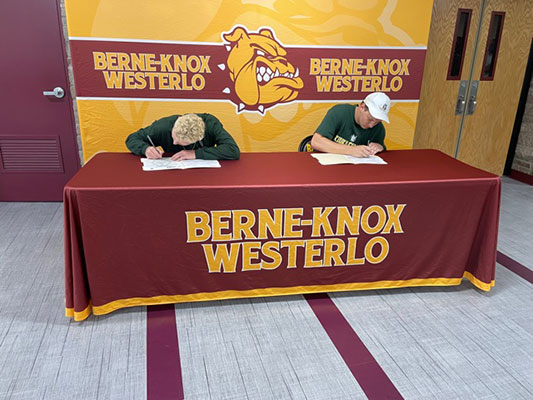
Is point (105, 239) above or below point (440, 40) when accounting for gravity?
below

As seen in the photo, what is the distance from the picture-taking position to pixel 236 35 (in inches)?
133

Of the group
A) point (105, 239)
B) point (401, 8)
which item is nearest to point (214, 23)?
point (401, 8)

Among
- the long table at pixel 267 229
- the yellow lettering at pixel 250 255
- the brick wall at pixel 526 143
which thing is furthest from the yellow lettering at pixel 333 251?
the brick wall at pixel 526 143

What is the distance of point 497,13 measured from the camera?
4.29 m

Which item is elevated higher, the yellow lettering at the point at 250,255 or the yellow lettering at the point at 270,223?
the yellow lettering at the point at 270,223

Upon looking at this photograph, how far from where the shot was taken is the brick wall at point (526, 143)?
4.77m

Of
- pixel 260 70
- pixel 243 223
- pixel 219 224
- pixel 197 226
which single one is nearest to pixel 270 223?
pixel 243 223

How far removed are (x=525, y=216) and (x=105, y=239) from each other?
377cm

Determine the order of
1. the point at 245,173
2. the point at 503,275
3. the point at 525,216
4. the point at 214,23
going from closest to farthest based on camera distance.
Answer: the point at 245,173 → the point at 503,275 → the point at 214,23 → the point at 525,216

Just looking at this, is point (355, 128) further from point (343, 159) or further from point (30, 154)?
point (30, 154)

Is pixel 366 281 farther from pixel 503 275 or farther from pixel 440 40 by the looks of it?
pixel 440 40

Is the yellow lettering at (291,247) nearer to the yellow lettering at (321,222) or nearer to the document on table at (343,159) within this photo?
the yellow lettering at (321,222)

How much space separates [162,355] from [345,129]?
75.9 inches

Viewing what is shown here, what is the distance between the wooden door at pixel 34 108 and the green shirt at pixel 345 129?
7.67 ft
